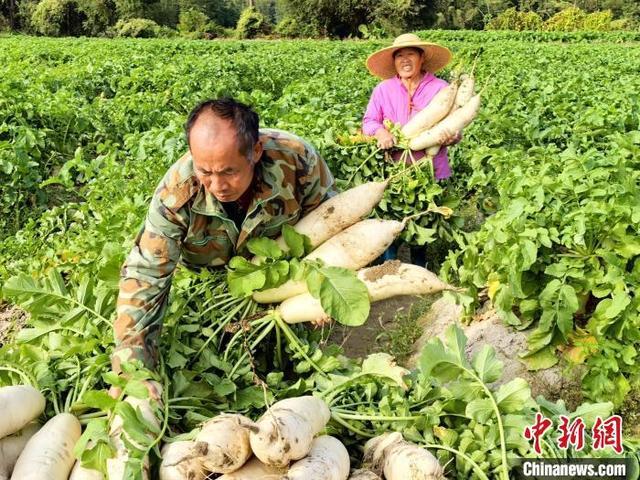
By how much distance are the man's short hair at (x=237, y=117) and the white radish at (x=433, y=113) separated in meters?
2.35

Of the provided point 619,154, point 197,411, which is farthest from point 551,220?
point 197,411

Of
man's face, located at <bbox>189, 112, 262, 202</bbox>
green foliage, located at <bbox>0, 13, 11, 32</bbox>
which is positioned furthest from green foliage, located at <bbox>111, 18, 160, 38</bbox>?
man's face, located at <bbox>189, 112, 262, 202</bbox>

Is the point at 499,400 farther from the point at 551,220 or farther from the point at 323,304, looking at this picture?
the point at 551,220

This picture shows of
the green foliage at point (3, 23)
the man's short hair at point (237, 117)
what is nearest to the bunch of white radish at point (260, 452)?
the man's short hair at point (237, 117)

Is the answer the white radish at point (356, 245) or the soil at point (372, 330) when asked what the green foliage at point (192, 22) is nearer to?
the soil at point (372, 330)

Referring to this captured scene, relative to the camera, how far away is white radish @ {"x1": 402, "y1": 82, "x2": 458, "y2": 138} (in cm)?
457

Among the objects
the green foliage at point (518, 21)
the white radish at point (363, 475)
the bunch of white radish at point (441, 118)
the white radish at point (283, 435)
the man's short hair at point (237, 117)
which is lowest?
the white radish at point (363, 475)

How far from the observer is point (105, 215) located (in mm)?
3980

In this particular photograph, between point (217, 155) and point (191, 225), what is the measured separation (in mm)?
450

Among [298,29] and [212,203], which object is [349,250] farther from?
[298,29]

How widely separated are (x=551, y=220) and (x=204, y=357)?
1.89m

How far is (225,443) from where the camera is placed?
172 cm

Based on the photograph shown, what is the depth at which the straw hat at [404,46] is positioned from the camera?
15.6 ft

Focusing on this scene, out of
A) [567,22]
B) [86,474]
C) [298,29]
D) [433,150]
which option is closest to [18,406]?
[86,474]
